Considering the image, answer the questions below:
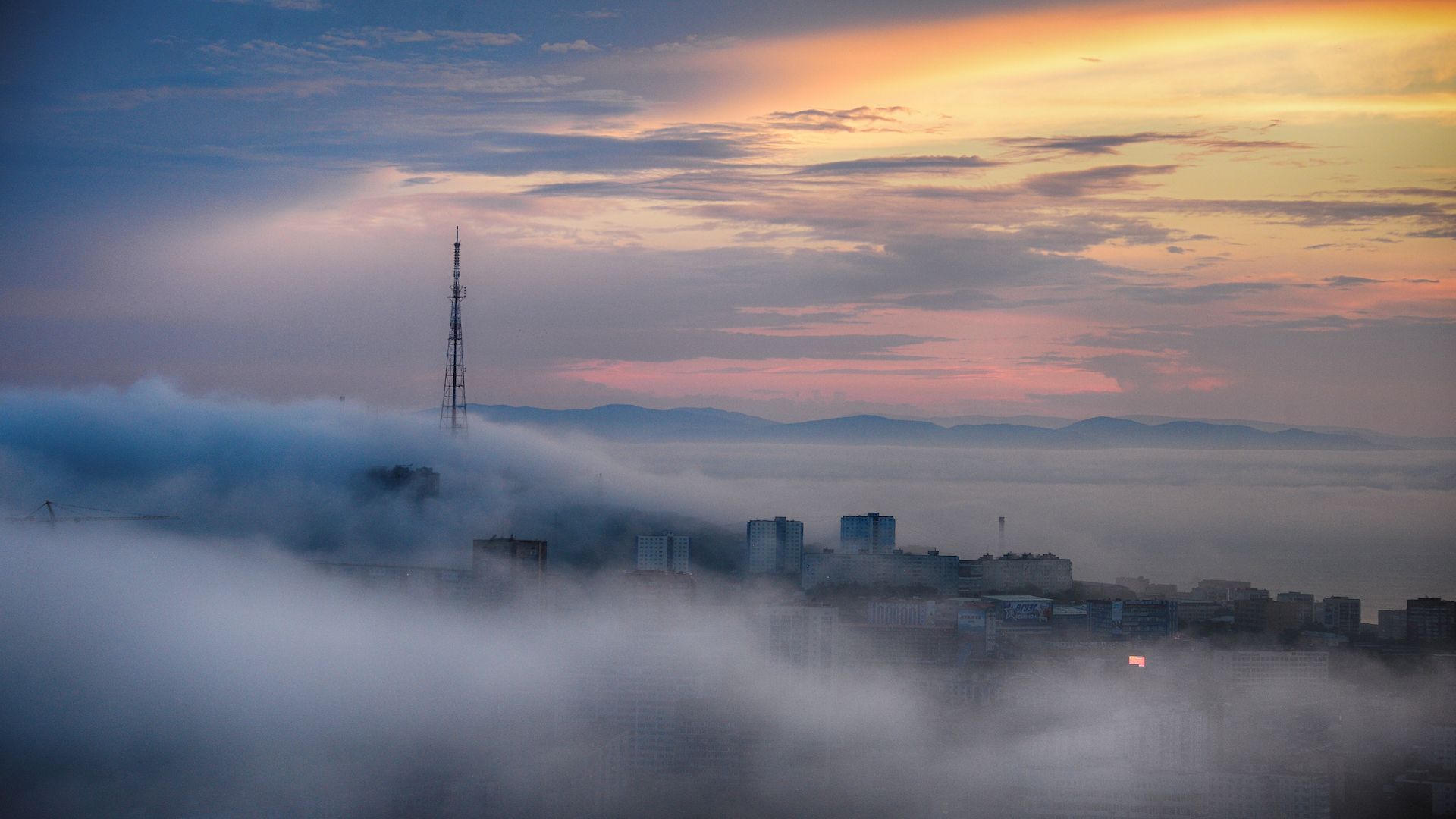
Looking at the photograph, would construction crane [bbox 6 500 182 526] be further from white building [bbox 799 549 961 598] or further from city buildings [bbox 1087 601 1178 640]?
city buildings [bbox 1087 601 1178 640]

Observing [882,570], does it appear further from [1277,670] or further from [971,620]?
[1277,670]

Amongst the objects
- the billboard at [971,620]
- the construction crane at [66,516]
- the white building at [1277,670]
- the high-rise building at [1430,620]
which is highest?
the construction crane at [66,516]

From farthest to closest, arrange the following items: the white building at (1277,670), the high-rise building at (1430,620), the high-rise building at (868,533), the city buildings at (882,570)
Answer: the high-rise building at (868,533) → the city buildings at (882,570) → the high-rise building at (1430,620) → the white building at (1277,670)

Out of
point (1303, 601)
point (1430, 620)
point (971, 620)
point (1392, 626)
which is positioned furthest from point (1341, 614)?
point (971, 620)

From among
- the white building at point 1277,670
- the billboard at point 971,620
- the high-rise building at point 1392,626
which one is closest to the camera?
the white building at point 1277,670

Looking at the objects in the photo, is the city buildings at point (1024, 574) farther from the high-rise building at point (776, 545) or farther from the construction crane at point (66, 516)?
the construction crane at point (66, 516)

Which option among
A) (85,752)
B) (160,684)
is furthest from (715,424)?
(85,752)

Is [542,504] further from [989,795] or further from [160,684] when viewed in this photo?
[989,795]

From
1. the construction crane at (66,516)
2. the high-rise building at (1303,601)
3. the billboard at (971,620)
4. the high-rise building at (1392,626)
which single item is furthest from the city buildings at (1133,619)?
the construction crane at (66,516)
